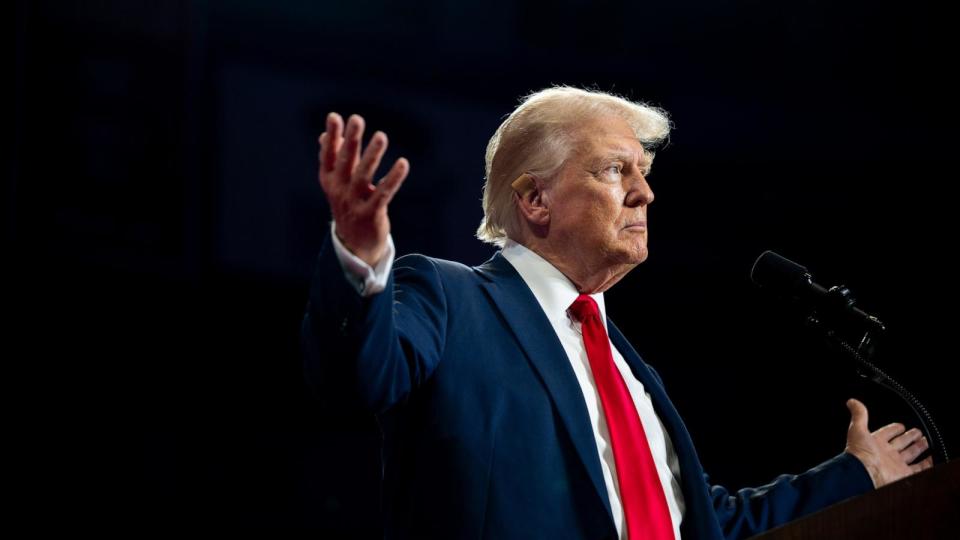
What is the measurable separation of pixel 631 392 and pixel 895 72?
6.12 feet

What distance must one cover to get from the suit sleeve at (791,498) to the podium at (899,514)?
52 centimetres

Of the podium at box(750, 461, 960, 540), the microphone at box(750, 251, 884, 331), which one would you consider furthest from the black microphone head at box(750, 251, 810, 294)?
the podium at box(750, 461, 960, 540)

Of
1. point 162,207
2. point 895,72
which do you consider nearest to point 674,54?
point 895,72

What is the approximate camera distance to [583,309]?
163cm

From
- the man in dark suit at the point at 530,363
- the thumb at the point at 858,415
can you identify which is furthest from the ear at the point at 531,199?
the thumb at the point at 858,415

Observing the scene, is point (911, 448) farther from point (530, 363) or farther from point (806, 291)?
point (530, 363)

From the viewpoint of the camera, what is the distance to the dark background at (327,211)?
2.66 m

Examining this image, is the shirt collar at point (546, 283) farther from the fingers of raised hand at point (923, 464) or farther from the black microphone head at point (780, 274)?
the fingers of raised hand at point (923, 464)

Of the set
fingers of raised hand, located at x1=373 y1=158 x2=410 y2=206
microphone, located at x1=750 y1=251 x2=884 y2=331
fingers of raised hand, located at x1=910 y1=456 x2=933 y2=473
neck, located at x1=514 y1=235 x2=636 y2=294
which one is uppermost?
fingers of raised hand, located at x1=373 y1=158 x2=410 y2=206

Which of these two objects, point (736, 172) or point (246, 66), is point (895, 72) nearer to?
point (736, 172)

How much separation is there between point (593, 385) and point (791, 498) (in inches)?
18.2

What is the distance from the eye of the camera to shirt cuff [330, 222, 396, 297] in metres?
1.12

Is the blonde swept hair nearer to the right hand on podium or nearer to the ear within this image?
the ear

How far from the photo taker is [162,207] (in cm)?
279
